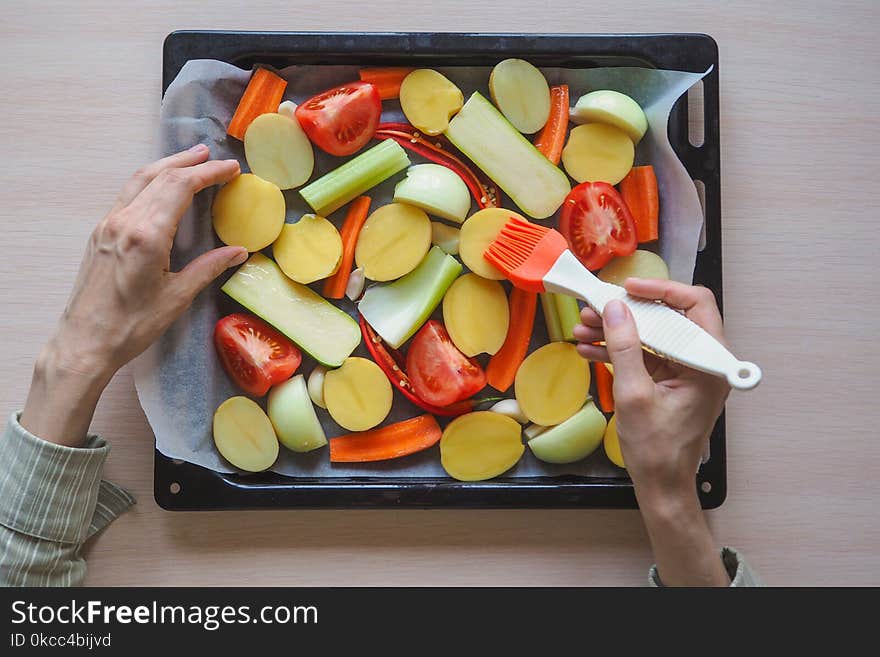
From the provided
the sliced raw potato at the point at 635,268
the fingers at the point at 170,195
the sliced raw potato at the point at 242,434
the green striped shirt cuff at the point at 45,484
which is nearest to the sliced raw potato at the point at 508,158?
the sliced raw potato at the point at 635,268

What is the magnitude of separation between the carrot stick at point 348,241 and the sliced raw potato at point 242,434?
0.18 m

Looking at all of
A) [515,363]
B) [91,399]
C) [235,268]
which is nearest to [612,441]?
[515,363]

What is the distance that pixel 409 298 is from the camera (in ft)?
3.44

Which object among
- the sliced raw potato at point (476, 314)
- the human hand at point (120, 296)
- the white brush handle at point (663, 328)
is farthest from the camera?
the sliced raw potato at point (476, 314)

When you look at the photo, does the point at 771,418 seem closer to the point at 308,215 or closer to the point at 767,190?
the point at 767,190

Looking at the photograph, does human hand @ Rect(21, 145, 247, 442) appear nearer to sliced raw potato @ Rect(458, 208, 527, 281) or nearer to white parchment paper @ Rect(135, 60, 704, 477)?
white parchment paper @ Rect(135, 60, 704, 477)

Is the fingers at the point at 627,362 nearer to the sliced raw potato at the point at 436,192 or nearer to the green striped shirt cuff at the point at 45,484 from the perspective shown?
the sliced raw potato at the point at 436,192

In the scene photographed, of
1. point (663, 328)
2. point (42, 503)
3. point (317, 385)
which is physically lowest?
point (42, 503)

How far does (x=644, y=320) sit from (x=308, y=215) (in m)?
0.44

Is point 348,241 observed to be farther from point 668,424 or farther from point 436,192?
point 668,424

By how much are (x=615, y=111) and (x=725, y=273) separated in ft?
0.85

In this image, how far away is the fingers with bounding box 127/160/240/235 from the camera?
941 mm

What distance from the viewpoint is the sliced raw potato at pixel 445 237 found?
1.06 meters

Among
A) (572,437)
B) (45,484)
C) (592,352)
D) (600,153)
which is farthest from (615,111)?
(45,484)
